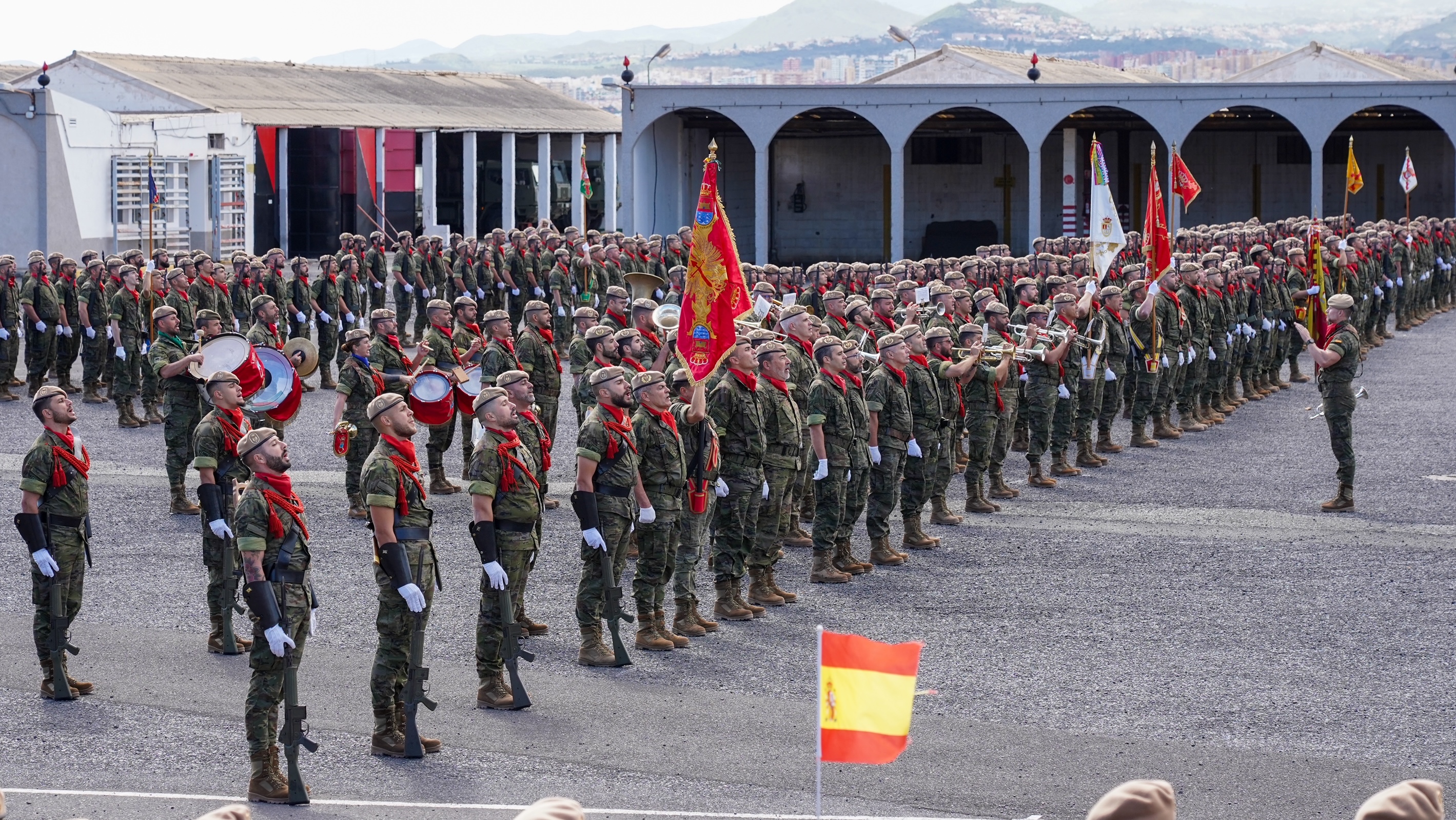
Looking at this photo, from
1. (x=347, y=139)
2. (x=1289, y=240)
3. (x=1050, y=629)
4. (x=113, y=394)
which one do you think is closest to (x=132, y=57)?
(x=347, y=139)

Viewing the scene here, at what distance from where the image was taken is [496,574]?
30.7 ft

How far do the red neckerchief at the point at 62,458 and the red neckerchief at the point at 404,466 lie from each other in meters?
2.15

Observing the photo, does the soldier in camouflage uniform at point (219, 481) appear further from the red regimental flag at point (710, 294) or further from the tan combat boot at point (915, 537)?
the tan combat boot at point (915, 537)

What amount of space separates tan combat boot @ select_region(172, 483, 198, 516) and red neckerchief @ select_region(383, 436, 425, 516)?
6.30 meters

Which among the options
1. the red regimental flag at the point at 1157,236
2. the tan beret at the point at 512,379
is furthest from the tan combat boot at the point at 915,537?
the red regimental flag at the point at 1157,236

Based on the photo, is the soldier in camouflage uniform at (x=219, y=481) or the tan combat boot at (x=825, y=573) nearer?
the soldier in camouflage uniform at (x=219, y=481)

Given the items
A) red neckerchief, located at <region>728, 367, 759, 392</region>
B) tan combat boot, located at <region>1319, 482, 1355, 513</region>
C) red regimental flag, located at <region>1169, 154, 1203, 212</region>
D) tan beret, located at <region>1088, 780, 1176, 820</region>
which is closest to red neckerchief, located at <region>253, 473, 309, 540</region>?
red neckerchief, located at <region>728, 367, 759, 392</region>

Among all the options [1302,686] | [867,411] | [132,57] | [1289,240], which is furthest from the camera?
[132,57]

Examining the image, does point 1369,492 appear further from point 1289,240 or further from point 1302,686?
point 1289,240

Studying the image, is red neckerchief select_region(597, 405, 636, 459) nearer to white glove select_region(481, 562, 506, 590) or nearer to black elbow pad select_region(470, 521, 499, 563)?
black elbow pad select_region(470, 521, 499, 563)

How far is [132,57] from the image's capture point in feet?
145

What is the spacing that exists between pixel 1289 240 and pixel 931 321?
9.57m

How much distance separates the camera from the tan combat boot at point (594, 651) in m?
10.4

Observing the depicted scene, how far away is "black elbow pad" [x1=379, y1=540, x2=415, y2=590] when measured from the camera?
870 centimetres
